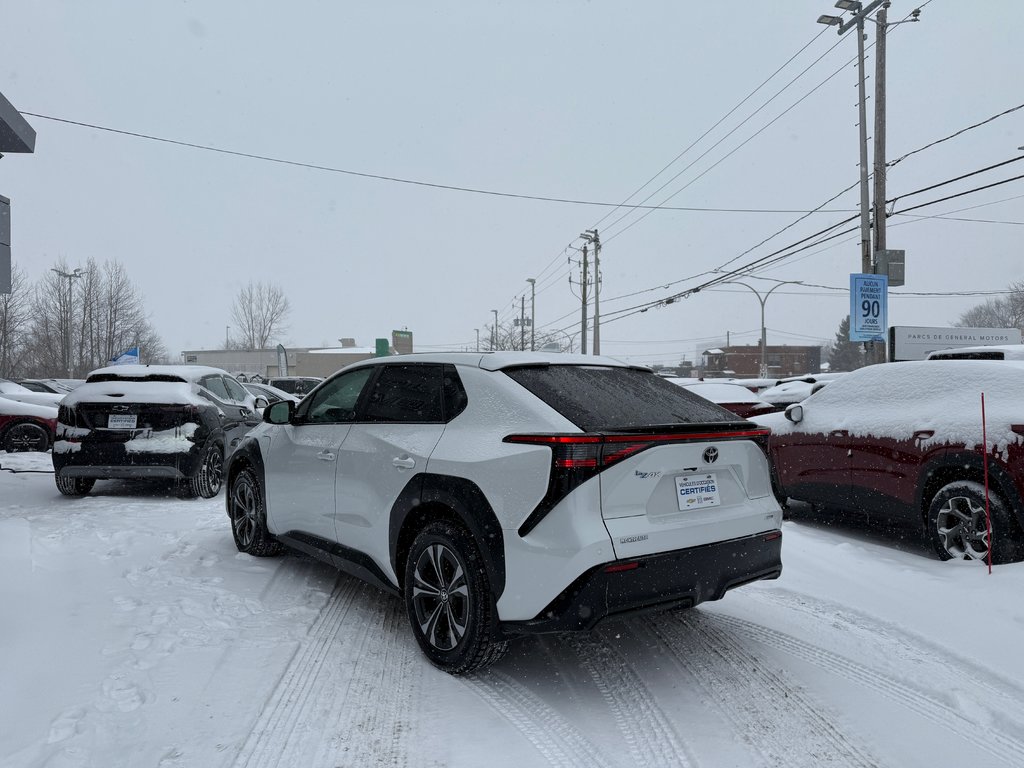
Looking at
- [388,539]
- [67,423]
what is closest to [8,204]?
[67,423]

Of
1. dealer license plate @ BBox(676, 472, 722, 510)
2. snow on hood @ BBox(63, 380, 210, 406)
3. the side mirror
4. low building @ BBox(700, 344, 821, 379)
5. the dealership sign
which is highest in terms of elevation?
low building @ BBox(700, 344, 821, 379)

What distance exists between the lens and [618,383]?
3678mm

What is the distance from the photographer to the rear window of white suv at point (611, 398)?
3.11m

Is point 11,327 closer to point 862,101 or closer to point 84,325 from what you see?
point 84,325

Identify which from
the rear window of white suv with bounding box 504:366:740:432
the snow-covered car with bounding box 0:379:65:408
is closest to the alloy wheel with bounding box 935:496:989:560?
the rear window of white suv with bounding box 504:366:740:432

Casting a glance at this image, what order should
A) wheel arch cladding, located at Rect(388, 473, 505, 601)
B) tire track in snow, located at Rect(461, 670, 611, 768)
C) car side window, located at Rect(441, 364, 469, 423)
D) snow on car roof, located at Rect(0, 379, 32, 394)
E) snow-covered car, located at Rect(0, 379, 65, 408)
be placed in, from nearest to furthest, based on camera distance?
tire track in snow, located at Rect(461, 670, 611, 768) → wheel arch cladding, located at Rect(388, 473, 505, 601) → car side window, located at Rect(441, 364, 469, 423) → snow-covered car, located at Rect(0, 379, 65, 408) → snow on car roof, located at Rect(0, 379, 32, 394)

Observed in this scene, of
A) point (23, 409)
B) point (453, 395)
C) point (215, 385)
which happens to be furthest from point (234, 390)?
point (453, 395)

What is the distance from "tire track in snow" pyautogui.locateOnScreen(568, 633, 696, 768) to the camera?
2.67 m

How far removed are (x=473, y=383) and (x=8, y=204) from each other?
302 inches

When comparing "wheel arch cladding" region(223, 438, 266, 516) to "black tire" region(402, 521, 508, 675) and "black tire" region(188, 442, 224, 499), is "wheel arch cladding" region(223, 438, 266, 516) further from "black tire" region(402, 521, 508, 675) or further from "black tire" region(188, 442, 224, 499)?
"black tire" region(188, 442, 224, 499)

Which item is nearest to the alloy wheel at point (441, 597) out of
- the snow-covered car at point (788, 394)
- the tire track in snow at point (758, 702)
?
the tire track in snow at point (758, 702)

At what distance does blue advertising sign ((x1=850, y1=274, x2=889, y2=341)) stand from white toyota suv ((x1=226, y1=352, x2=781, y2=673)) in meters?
12.5

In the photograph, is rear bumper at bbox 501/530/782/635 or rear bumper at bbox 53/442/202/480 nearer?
rear bumper at bbox 501/530/782/635

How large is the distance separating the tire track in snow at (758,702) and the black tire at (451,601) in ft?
3.49
